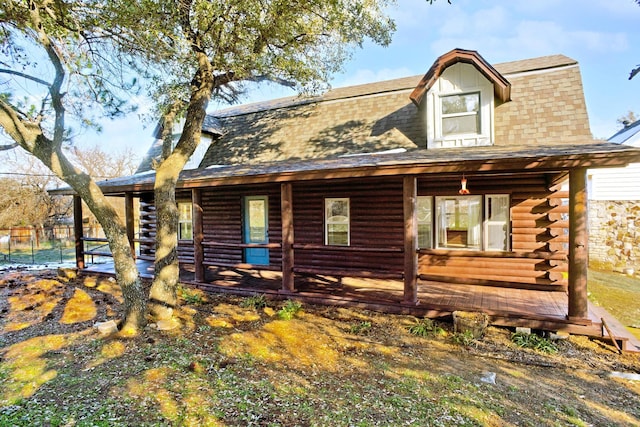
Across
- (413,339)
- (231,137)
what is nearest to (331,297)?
(413,339)

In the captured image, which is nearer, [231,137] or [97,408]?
[97,408]

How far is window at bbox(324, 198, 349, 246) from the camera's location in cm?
938

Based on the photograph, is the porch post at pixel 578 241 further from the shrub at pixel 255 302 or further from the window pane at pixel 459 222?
the shrub at pixel 255 302

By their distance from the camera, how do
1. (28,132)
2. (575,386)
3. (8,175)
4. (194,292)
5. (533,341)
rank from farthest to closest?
(8,175) < (194,292) < (533,341) < (28,132) < (575,386)

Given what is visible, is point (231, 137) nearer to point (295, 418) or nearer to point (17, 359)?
point (17, 359)

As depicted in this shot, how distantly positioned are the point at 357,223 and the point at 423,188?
1931 millimetres

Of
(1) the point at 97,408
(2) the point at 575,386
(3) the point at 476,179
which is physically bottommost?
(2) the point at 575,386

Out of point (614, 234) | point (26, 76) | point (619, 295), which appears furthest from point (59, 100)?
point (614, 234)

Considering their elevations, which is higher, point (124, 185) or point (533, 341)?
point (124, 185)

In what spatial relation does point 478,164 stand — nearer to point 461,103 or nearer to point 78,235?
point 461,103

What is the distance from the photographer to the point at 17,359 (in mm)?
4426

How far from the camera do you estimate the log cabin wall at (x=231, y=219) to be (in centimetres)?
1002

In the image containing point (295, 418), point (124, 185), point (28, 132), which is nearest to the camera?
point (295, 418)

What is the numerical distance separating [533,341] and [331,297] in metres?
3.56
